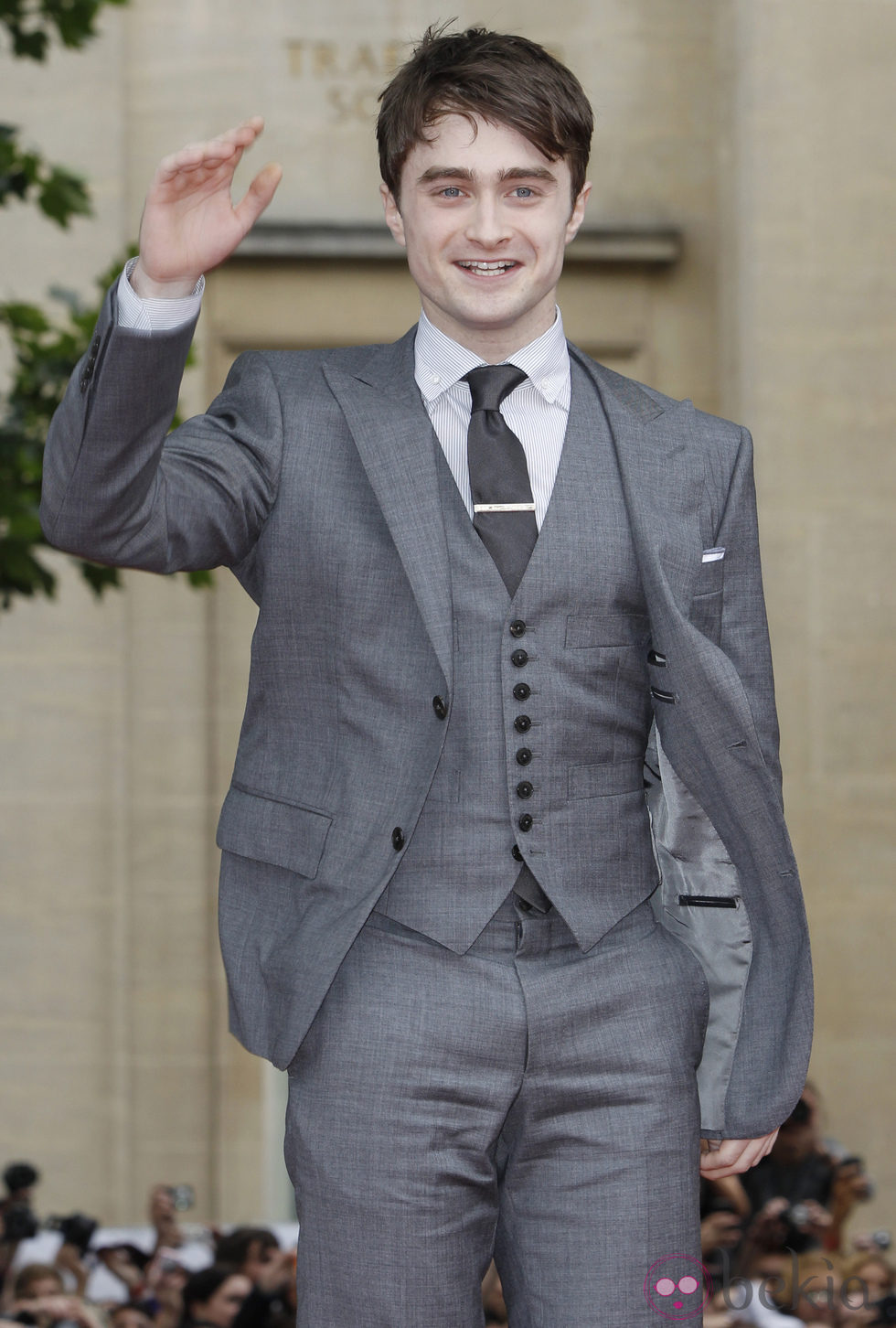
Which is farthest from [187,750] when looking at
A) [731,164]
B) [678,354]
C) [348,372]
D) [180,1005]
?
[348,372]

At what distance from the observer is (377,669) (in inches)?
89.9

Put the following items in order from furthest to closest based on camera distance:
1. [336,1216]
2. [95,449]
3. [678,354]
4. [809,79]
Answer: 1. [678,354]
2. [809,79]
3. [336,1216]
4. [95,449]

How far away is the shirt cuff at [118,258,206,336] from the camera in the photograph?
2.09 meters

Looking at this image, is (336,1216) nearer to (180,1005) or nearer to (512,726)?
(512,726)

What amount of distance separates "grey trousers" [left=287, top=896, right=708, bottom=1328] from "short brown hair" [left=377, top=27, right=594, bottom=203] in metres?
0.94

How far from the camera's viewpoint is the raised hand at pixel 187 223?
6.82ft

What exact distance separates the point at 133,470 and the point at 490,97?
0.64 metres

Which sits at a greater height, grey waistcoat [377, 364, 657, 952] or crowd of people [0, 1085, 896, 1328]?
grey waistcoat [377, 364, 657, 952]

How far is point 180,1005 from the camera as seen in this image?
8.24 metres

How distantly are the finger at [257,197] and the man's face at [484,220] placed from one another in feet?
0.78

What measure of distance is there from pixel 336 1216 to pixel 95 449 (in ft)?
3.04

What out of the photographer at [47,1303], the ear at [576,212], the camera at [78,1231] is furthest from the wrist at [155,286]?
the camera at [78,1231]

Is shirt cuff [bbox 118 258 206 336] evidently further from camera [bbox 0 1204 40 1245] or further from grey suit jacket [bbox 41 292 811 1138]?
camera [bbox 0 1204 40 1245]
